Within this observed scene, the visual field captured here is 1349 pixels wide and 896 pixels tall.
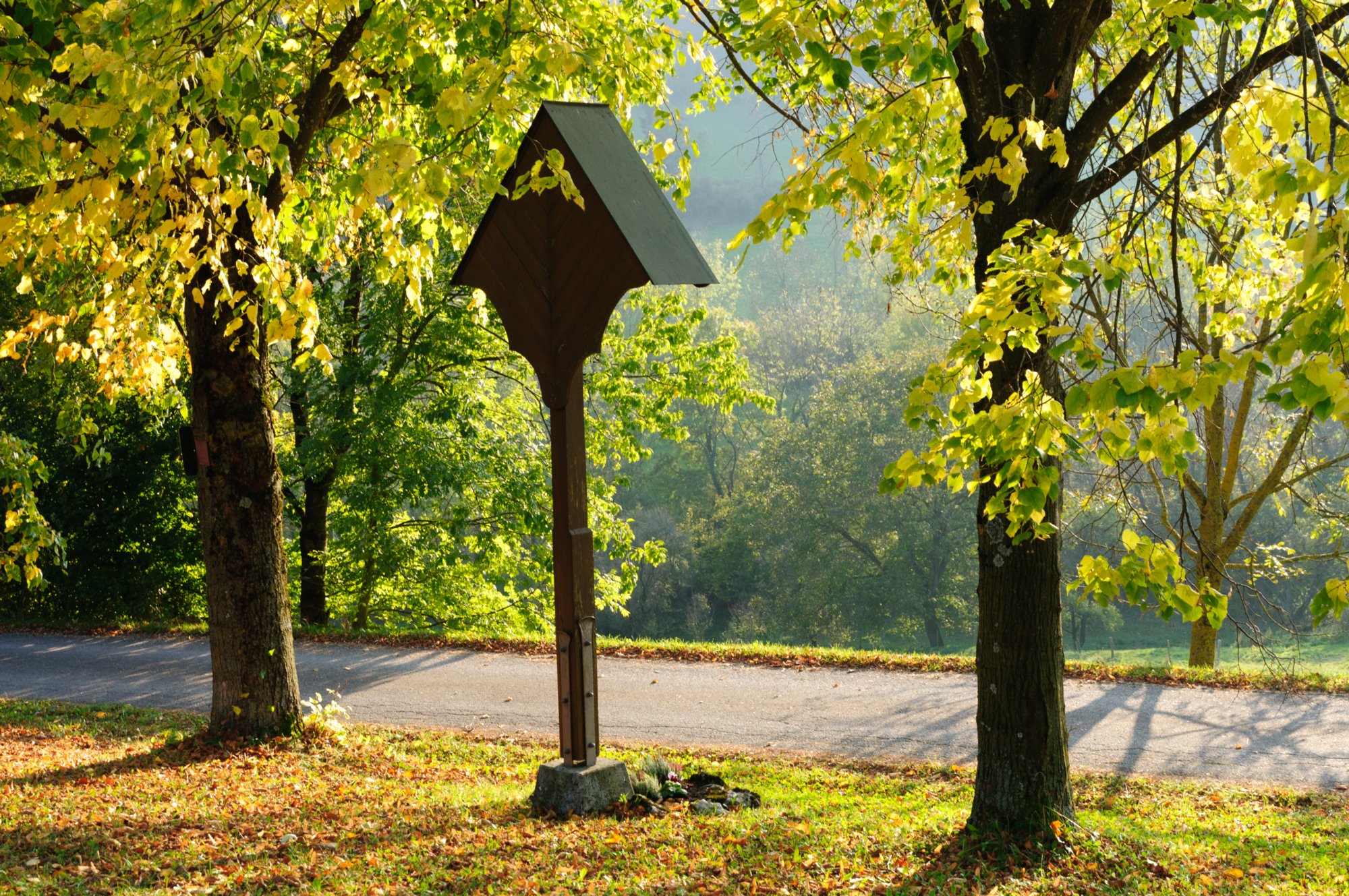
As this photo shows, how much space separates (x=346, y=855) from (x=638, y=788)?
151 cm

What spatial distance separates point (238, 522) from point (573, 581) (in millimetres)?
2412

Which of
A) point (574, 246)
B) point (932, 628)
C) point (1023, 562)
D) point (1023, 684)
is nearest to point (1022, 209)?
point (1023, 562)

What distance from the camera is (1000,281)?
3.35m

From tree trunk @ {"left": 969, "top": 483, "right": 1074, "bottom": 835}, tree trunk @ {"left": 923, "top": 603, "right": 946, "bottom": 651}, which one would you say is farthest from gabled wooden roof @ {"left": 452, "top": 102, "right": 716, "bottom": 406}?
tree trunk @ {"left": 923, "top": 603, "right": 946, "bottom": 651}

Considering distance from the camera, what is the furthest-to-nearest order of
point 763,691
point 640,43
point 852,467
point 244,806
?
1. point 852,467
2. point 763,691
3. point 640,43
4. point 244,806

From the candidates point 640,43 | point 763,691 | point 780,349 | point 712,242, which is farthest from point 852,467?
point 712,242

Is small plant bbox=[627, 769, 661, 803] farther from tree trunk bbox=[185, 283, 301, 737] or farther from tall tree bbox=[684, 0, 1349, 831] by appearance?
tree trunk bbox=[185, 283, 301, 737]

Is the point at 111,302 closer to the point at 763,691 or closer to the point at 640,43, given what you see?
the point at 640,43

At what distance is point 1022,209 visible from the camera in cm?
471

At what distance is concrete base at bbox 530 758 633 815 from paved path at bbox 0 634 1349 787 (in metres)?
2.87

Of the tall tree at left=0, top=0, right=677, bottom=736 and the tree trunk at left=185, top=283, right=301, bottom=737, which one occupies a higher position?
the tall tree at left=0, top=0, right=677, bottom=736

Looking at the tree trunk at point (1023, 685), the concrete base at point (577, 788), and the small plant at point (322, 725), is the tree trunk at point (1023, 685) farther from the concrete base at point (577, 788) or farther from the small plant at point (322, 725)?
the small plant at point (322, 725)

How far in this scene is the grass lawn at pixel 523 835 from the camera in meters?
4.24

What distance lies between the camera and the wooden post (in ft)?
16.5
